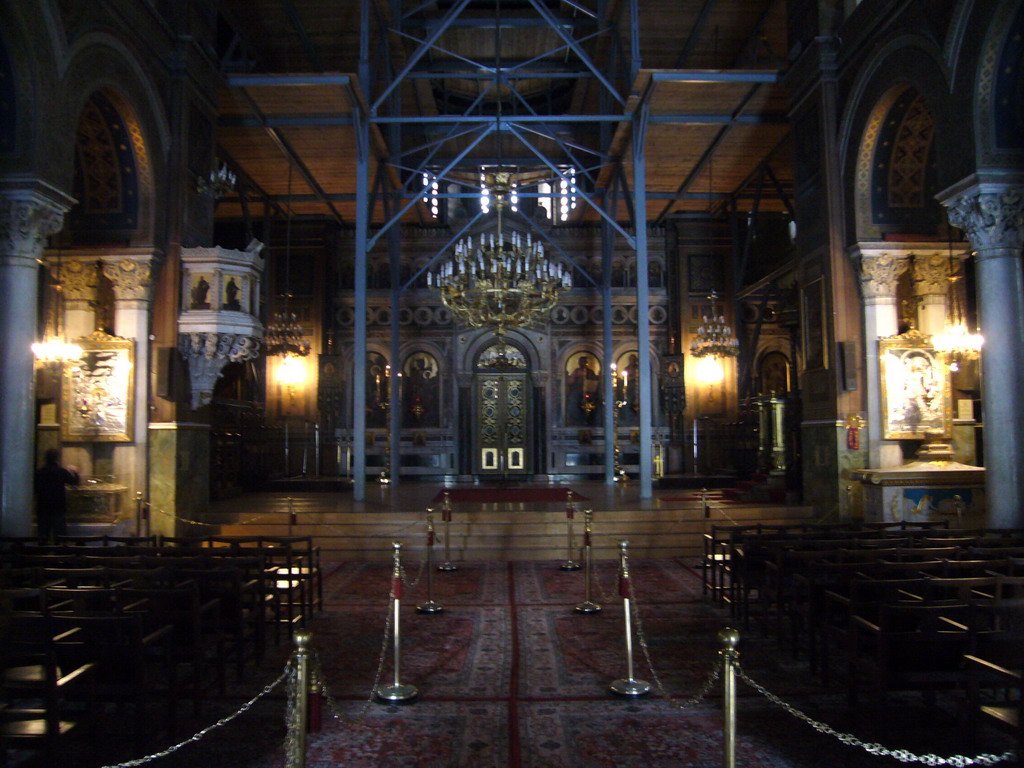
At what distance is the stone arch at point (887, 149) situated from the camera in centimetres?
1097

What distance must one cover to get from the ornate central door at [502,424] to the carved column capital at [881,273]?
38.1 feet

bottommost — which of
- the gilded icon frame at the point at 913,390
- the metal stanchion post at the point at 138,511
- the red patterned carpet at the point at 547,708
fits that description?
the red patterned carpet at the point at 547,708

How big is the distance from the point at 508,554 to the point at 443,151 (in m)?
15.6

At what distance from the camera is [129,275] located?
11703 millimetres

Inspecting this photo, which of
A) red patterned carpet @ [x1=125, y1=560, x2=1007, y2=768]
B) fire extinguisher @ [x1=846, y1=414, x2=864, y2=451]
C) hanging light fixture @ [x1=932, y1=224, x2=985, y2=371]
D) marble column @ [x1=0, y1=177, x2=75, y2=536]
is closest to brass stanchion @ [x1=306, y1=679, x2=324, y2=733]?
red patterned carpet @ [x1=125, y1=560, x2=1007, y2=768]

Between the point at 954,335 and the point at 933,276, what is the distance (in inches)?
59.6

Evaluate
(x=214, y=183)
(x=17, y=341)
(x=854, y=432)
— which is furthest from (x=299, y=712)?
(x=214, y=183)

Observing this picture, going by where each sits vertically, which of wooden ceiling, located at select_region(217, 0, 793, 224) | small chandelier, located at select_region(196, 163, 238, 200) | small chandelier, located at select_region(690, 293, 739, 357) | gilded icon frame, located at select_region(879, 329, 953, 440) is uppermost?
wooden ceiling, located at select_region(217, 0, 793, 224)

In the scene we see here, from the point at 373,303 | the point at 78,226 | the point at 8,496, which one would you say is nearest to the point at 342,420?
the point at 373,303

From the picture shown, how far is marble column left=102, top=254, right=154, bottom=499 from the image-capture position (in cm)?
1155

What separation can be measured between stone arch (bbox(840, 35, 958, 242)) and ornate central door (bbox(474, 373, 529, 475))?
11.7m

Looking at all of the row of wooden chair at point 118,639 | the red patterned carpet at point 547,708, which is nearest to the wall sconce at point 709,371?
the red patterned carpet at point 547,708

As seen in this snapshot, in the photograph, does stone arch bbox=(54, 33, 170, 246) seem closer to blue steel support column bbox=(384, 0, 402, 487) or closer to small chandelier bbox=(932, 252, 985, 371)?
blue steel support column bbox=(384, 0, 402, 487)

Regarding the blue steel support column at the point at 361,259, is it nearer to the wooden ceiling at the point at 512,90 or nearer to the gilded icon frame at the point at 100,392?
the wooden ceiling at the point at 512,90
